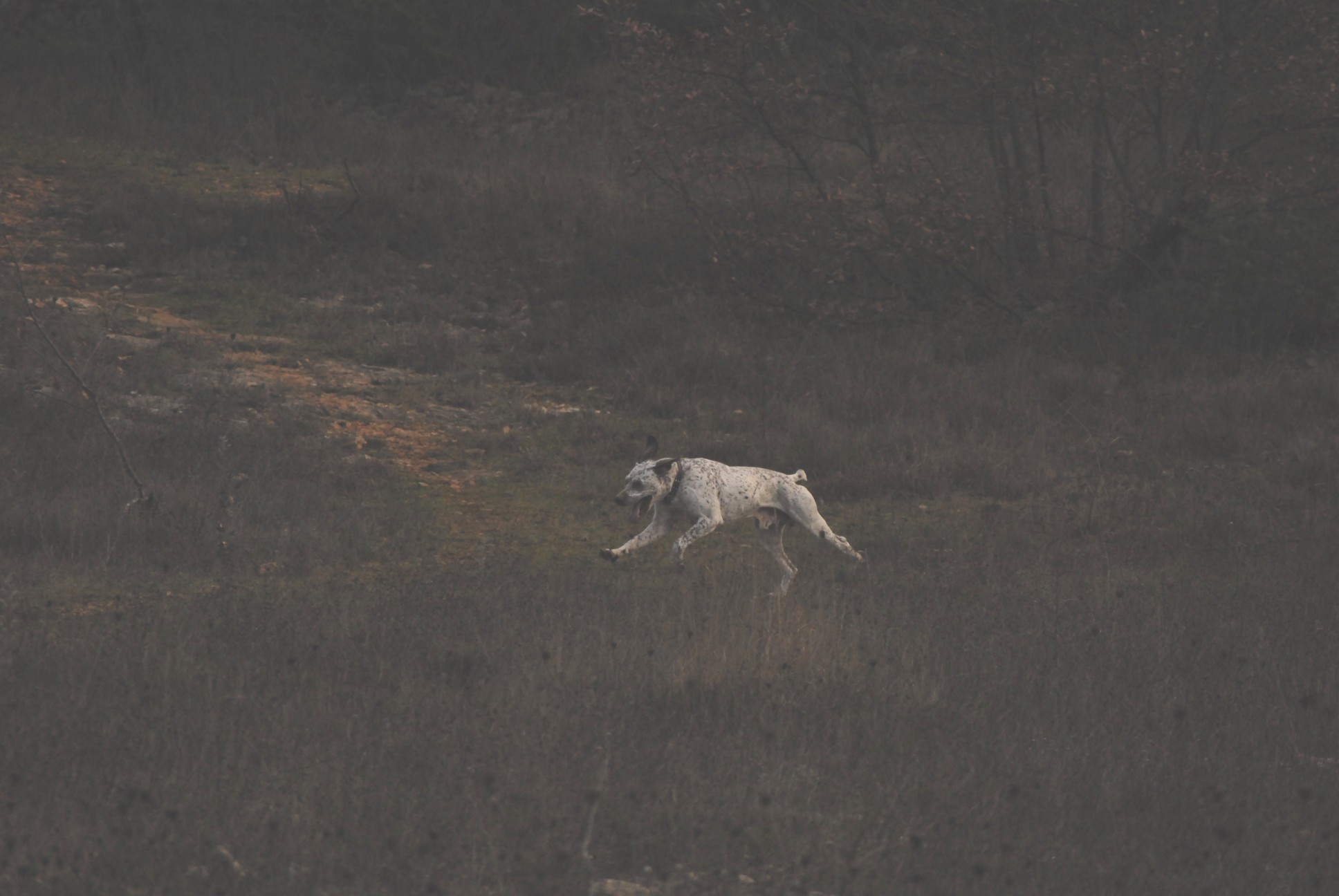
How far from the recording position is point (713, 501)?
870 cm

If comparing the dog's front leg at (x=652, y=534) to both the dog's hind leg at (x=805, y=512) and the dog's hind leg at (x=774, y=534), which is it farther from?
the dog's hind leg at (x=805, y=512)

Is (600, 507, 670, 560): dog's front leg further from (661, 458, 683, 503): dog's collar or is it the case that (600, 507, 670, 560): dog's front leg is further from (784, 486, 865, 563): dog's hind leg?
(784, 486, 865, 563): dog's hind leg

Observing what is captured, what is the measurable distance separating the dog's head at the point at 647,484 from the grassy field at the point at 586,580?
0.52 metres

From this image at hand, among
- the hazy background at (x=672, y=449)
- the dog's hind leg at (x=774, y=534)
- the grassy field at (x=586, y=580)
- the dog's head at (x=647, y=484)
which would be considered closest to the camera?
the grassy field at (x=586, y=580)

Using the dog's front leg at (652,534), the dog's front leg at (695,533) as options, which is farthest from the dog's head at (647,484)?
the dog's front leg at (695,533)

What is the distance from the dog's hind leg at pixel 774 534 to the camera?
8.95 m

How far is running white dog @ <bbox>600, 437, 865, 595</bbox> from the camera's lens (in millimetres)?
8547

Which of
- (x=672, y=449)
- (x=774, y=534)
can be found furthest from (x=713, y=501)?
(x=672, y=449)

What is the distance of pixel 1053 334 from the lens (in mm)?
15172

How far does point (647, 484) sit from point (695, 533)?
43cm

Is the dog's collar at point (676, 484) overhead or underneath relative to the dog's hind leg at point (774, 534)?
overhead

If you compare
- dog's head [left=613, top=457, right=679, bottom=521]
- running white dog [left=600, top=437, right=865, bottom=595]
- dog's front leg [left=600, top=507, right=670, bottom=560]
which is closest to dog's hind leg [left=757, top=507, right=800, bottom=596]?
running white dog [left=600, top=437, right=865, bottom=595]

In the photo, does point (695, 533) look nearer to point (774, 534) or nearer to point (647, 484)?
point (647, 484)

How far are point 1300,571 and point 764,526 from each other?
11.1ft
